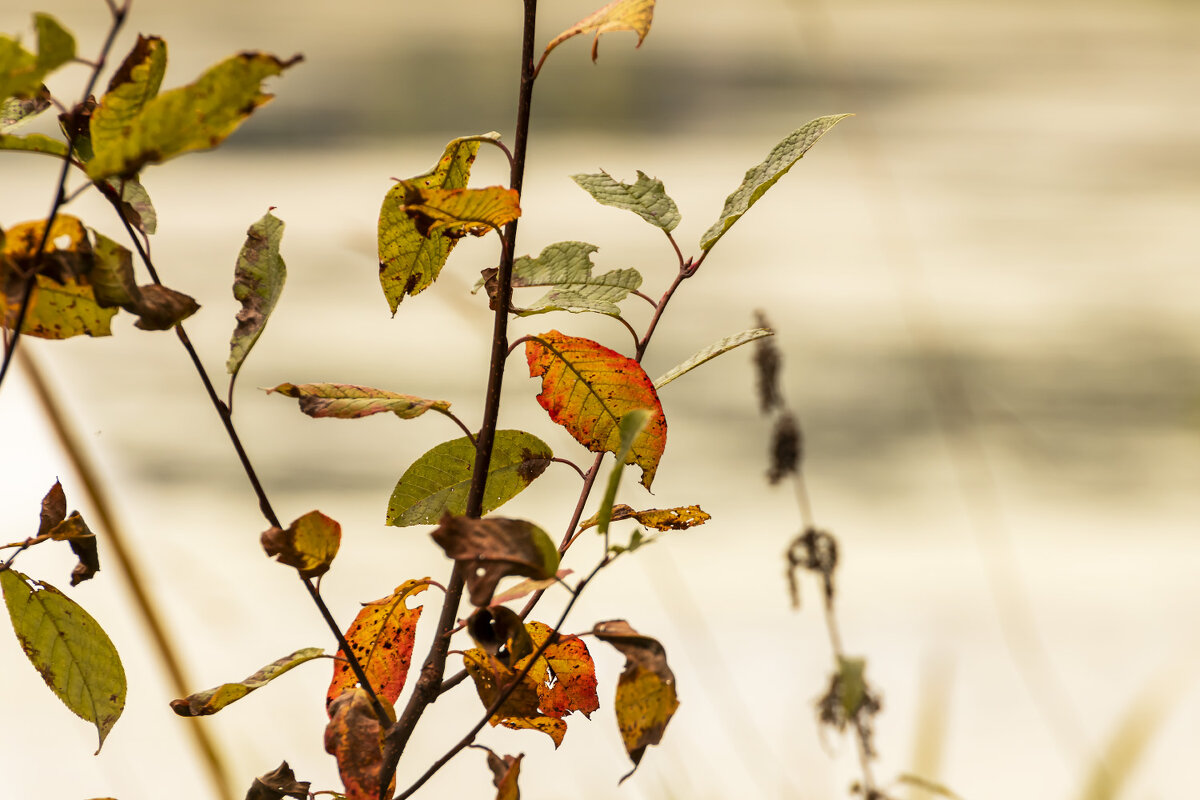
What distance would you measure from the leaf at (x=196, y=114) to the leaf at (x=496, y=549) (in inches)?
2.9

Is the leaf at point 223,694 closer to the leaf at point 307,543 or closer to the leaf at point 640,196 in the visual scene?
the leaf at point 307,543

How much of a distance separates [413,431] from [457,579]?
4.06 feet

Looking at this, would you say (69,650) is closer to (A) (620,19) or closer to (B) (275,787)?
(B) (275,787)

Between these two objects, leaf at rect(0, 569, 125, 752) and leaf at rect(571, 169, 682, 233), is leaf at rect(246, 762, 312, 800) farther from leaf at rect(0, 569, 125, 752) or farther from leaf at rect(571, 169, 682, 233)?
leaf at rect(571, 169, 682, 233)

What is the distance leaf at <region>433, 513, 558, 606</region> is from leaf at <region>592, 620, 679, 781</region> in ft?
0.09

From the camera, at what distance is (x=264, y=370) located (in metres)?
1.50

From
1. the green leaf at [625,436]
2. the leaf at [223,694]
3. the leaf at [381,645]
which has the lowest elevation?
the leaf at [223,694]

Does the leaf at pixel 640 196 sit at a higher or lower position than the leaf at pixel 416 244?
higher

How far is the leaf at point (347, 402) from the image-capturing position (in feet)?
0.74

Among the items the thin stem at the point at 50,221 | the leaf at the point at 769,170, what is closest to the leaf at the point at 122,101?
the thin stem at the point at 50,221

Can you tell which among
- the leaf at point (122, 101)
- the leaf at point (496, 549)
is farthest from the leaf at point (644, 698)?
the leaf at point (122, 101)

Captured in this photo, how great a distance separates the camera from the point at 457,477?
276 millimetres

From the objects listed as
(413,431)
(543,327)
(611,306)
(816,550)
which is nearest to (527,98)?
(611,306)

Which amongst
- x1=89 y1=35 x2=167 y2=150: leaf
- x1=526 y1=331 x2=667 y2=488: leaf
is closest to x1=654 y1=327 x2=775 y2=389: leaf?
x1=526 y1=331 x2=667 y2=488: leaf
